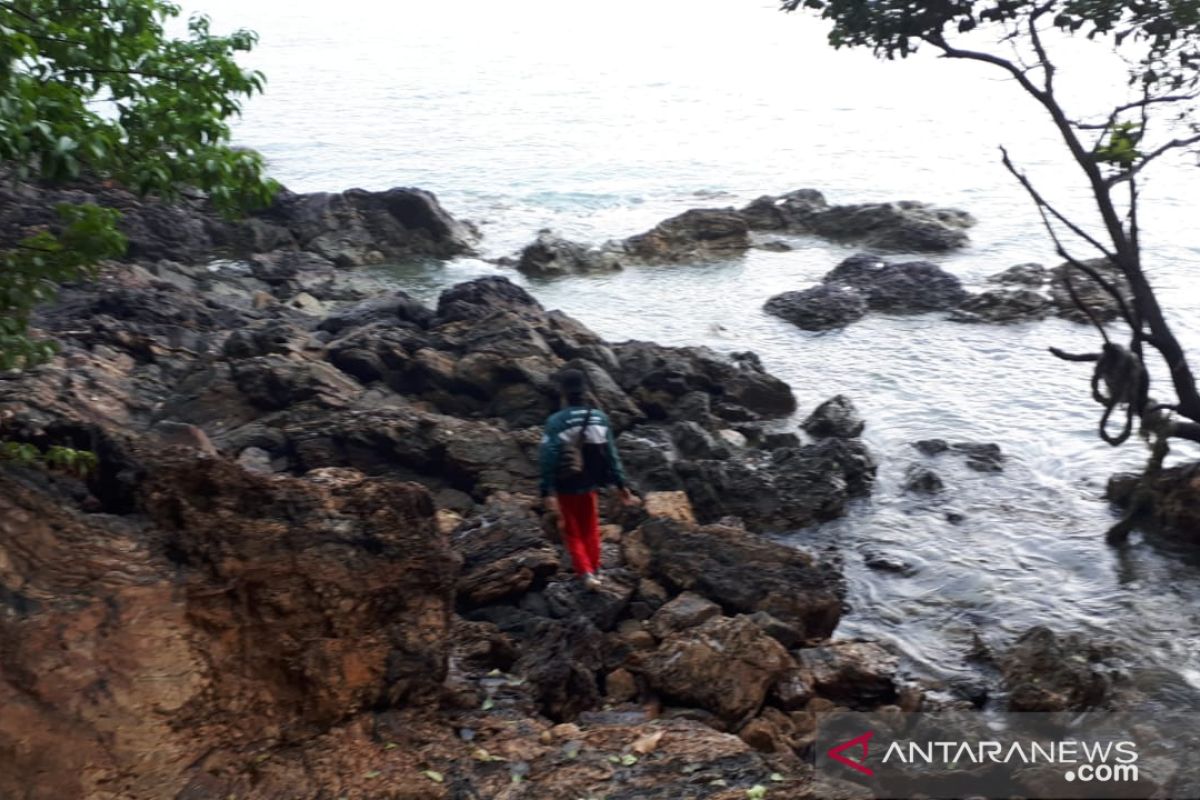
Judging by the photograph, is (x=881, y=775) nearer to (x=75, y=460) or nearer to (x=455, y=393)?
(x=75, y=460)

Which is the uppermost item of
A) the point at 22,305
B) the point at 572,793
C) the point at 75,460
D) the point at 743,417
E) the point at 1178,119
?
the point at 1178,119

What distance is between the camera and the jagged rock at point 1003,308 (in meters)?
22.5

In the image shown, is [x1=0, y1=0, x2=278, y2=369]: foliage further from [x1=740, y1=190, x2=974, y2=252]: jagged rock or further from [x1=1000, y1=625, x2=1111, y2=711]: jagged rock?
[x1=740, y1=190, x2=974, y2=252]: jagged rock

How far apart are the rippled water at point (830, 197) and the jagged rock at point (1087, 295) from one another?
2.08 feet

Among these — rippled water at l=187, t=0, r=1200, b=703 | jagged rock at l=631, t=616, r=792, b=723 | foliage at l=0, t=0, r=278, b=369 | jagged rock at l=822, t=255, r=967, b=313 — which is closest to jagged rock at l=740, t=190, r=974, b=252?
rippled water at l=187, t=0, r=1200, b=703

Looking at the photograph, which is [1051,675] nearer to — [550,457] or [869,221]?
[550,457]

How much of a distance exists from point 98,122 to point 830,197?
29.5 m

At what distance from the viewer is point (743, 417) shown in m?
17.3

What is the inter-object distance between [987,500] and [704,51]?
63412mm

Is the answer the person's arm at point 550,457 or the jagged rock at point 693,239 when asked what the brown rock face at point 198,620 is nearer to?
the person's arm at point 550,457

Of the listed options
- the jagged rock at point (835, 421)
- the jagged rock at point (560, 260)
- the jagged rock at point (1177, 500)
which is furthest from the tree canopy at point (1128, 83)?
the jagged rock at point (560, 260)

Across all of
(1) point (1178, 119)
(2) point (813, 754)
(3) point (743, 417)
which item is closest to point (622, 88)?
(3) point (743, 417)

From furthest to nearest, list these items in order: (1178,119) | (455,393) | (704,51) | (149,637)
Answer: (704,51)
(455,393)
(1178,119)
(149,637)

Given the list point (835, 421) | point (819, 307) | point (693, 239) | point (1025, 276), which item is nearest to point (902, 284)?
point (819, 307)
